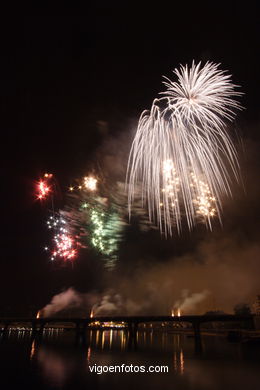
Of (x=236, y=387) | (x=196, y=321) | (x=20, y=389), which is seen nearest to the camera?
(x=20, y=389)

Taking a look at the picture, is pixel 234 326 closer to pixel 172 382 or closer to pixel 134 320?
pixel 134 320

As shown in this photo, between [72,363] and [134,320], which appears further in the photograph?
[134,320]

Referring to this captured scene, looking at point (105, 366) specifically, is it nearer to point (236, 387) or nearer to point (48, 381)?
point (48, 381)

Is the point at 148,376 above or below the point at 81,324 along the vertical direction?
below

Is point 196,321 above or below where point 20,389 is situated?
above

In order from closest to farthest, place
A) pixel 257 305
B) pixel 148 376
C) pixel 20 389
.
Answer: pixel 20 389
pixel 148 376
pixel 257 305

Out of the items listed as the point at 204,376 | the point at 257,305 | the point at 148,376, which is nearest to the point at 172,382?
the point at 148,376

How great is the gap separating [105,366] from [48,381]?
12149 mm

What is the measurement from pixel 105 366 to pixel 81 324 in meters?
65.7

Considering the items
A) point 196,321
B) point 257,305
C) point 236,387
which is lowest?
point 236,387

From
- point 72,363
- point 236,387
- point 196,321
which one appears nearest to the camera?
point 236,387

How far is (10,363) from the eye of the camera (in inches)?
1667

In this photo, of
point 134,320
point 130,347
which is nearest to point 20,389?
point 130,347

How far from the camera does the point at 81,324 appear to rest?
10175 centimetres
